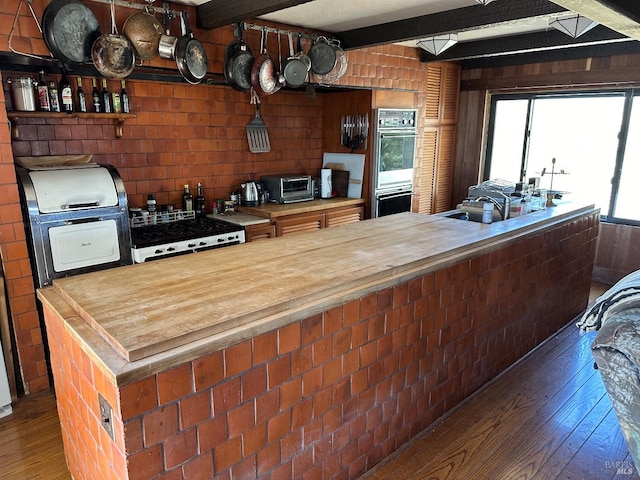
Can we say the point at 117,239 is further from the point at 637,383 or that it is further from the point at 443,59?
the point at 443,59

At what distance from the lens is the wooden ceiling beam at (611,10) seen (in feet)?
4.74

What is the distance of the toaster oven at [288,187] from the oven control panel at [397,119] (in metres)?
0.90

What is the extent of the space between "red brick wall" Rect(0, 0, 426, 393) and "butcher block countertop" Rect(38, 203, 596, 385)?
1175 millimetres

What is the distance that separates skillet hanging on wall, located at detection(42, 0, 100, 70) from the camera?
2416 millimetres

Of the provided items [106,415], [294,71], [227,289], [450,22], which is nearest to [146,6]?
[294,71]

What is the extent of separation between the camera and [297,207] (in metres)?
3.99

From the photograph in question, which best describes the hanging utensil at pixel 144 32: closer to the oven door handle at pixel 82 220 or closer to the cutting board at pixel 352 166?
the oven door handle at pixel 82 220

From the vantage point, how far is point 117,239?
2.92 m

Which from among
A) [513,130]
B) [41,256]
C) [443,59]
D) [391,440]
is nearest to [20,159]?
[41,256]

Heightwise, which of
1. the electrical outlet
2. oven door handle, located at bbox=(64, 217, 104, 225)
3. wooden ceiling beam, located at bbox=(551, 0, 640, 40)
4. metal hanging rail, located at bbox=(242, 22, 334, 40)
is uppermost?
metal hanging rail, located at bbox=(242, 22, 334, 40)

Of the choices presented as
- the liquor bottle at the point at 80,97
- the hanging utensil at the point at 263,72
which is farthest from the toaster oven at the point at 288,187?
the liquor bottle at the point at 80,97

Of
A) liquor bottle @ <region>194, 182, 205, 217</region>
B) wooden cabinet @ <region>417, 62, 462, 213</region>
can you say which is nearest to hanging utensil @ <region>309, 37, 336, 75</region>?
liquor bottle @ <region>194, 182, 205, 217</region>

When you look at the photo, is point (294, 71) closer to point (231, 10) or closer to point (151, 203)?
point (231, 10)

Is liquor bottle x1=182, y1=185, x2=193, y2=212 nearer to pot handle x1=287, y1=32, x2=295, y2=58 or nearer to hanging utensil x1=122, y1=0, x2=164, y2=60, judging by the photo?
hanging utensil x1=122, y1=0, x2=164, y2=60
